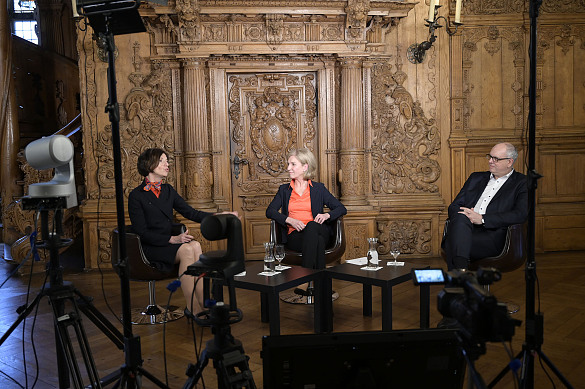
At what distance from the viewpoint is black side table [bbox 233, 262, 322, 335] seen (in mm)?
3490

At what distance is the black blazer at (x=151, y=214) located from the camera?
424 centimetres

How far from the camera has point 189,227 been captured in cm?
602

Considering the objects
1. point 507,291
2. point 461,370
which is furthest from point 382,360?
point 507,291

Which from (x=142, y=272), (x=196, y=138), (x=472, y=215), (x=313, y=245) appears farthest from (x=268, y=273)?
(x=196, y=138)

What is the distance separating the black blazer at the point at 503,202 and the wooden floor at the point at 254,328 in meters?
0.69

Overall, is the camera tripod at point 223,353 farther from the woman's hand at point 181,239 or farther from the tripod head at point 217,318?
the woman's hand at point 181,239

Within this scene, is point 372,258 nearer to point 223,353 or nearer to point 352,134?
point 223,353

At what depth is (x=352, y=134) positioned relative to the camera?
626 centimetres

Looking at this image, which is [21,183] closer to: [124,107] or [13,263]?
[13,263]

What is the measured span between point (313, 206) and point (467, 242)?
137 centimetres

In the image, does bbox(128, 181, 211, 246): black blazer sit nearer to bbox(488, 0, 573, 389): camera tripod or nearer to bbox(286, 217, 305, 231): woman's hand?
bbox(286, 217, 305, 231): woman's hand

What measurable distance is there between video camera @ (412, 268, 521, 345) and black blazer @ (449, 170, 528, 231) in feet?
8.32

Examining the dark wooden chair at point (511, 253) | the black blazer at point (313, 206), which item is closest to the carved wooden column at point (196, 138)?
the black blazer at point (313, 206)

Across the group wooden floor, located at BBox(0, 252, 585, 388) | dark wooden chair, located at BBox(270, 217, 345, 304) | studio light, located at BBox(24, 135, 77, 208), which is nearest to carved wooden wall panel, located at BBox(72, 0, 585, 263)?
wooden floor, located at BBox(0, 252, 585, 388)
